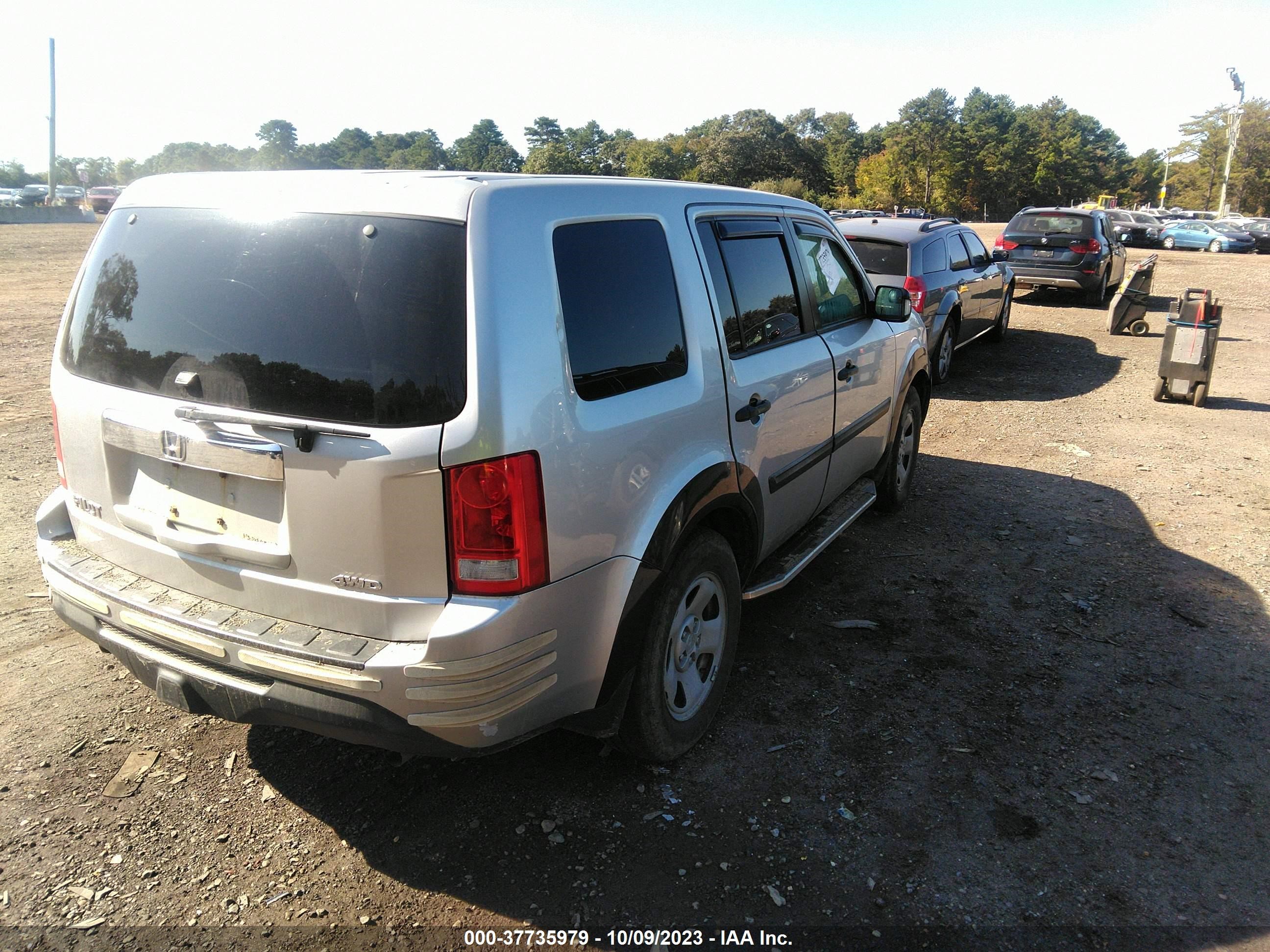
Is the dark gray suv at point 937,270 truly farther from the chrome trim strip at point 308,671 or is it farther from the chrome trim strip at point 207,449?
the chrome trim strip at point 308,671

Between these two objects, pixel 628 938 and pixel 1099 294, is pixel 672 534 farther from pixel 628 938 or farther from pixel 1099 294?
pixel 1099 294

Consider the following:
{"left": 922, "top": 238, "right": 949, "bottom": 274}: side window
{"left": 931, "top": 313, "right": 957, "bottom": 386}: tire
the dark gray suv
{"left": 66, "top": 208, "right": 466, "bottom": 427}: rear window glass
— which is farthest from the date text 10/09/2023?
{"left": 931, "top": 313, "right": 957, "bottom": 386}: tire

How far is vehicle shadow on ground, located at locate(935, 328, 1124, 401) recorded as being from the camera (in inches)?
412

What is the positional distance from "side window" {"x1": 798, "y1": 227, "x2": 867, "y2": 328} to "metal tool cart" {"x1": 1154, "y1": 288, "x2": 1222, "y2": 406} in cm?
619

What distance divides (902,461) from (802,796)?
341 centimetres

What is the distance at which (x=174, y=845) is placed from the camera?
9.69 ft

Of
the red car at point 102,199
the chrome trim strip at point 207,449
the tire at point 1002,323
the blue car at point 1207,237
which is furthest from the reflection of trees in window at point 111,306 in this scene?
the red car at point 102,199

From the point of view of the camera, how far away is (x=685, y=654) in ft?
11.2

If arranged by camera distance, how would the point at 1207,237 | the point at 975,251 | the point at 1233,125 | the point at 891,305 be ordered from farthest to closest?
the point at 1233,125, the point at 1207,237, the point at 975,251, the point at 891,305

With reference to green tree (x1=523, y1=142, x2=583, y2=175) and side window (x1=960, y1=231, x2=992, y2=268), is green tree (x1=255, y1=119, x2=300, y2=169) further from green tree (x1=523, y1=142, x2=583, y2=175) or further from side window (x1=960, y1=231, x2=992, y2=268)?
A: side window (x1=960, y1=231, x2=992, y2=268)

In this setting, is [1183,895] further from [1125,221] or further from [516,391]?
[1125,221]

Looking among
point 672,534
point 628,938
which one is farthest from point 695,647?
point 628,938

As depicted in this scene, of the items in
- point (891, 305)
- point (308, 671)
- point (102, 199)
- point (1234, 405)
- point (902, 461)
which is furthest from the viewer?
point (102, 199)

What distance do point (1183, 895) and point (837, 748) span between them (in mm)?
1205
